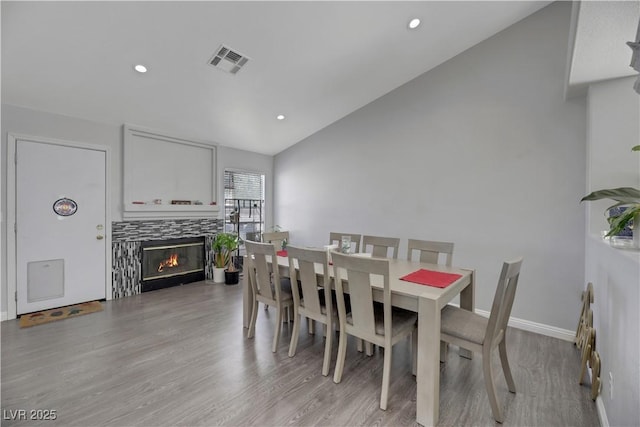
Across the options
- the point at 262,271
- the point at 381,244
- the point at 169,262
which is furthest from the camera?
the point at 169,262

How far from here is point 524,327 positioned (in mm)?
2922

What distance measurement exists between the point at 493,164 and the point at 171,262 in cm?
484

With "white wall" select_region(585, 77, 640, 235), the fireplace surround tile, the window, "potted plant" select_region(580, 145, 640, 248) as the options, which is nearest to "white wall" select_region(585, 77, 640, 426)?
"white wall" select_region(585, 77, 640, 235)

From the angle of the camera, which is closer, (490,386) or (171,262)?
(490,386)

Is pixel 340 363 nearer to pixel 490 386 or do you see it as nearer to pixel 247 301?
pixel 490 386

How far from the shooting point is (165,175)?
4324 mm

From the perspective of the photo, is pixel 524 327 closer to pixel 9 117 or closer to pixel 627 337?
pixel 627 337

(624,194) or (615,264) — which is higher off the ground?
(624,194)

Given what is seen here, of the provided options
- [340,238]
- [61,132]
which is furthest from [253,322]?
[61,132]

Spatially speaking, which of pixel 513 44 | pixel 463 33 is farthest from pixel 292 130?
pixel 513 44

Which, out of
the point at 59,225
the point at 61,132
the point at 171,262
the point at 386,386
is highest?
the point at 61,132

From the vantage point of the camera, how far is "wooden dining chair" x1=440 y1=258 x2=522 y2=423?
5.30 ft

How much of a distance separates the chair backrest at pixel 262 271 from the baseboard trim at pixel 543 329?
8.59 feet

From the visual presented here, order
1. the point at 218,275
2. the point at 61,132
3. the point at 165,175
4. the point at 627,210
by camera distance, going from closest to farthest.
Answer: the point at 627,210 → the point at 61,132 → the point at 165,175 → the point at 218,275
